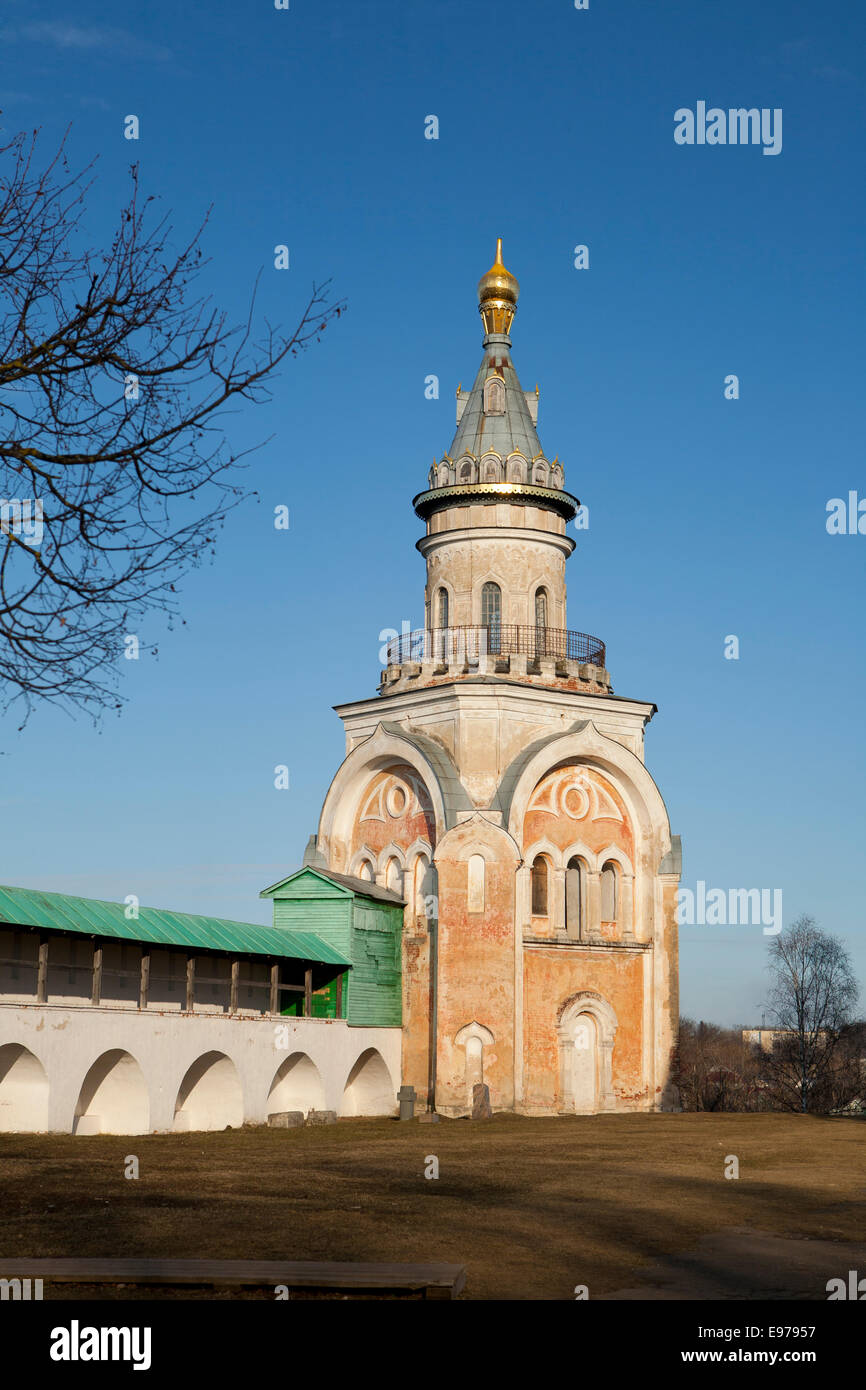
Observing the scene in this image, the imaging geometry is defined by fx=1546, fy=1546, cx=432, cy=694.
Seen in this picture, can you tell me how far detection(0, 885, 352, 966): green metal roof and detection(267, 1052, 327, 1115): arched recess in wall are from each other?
7.01ft

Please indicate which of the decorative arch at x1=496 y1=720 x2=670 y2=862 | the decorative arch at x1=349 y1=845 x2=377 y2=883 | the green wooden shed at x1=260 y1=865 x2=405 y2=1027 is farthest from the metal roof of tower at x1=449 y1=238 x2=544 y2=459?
the green wooden shed at x1=260 y1=865 x2=405 y2=1027

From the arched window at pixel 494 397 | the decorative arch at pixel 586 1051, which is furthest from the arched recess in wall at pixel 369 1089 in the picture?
the arched window at pixel 494 397

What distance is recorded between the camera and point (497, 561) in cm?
3581

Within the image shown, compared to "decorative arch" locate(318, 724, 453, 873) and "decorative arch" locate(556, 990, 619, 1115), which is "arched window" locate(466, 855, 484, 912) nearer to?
"decorative arch" locate(318, 724, 453, 873)

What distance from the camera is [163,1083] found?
85.2ft

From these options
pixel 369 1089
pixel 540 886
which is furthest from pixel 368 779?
pixel 369 1089

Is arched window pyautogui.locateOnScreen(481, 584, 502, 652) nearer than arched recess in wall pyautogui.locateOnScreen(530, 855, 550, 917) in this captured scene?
No

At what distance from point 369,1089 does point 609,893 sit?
7.00 m

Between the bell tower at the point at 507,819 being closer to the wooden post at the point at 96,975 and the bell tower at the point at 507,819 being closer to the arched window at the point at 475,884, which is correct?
the arched window at the point at 475,884

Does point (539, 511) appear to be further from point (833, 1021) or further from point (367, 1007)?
point (833, 1021)

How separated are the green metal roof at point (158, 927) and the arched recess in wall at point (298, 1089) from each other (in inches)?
84.2

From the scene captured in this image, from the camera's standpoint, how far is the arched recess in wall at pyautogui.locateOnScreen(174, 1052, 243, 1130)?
27953 millimetres

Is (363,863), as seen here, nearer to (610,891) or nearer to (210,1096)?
(610,891)
